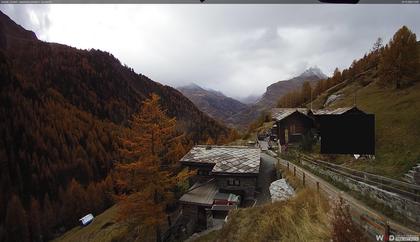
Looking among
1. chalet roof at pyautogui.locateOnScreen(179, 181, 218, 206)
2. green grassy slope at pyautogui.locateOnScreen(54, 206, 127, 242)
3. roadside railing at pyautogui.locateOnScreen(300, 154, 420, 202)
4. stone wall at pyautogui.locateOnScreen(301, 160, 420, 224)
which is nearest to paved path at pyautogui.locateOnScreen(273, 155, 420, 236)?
stone wall at pyautogui.locateOnScreen(301, 160, 420, 224)

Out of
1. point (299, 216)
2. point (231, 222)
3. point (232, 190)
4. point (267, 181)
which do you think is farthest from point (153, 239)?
point (299, 216)

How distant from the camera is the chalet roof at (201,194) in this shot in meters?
18.5

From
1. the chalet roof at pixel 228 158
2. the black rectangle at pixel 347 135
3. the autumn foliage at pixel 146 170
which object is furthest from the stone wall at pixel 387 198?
the autumn foliage at pixel 146 170

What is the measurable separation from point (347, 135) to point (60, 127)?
110 m

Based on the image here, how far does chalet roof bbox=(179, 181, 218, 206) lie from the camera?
60.6ft

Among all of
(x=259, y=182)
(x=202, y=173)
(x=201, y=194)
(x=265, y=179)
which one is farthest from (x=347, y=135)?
(x=202, y=173)

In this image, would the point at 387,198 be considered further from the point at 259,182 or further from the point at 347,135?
the point at 259,182

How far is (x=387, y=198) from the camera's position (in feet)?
27.4

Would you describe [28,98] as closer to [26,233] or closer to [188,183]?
[26,233]

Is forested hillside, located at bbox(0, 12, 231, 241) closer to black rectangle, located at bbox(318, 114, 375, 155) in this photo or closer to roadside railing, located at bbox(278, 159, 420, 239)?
black rectangle, located at bbox(318, 114, 375, 155)

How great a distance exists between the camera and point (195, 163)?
22.4 m

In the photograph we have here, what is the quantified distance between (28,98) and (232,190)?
378 ft

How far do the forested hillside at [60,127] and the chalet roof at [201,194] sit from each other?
2918 centimetres

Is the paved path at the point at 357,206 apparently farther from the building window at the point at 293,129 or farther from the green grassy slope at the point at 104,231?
Answer: the green grassy slope at the point at 104,231
